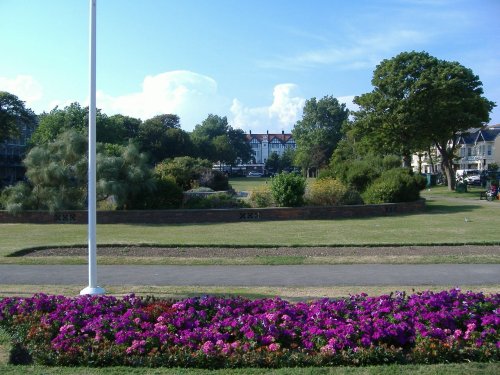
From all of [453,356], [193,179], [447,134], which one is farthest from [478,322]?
[447,134]

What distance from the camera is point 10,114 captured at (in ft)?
187

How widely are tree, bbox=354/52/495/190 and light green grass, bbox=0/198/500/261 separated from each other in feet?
60.6

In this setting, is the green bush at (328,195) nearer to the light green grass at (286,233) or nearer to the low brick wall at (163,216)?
the low brick wall at (163,216)

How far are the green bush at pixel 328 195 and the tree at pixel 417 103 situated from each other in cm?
1766

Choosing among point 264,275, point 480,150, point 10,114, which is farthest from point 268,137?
point 264,275

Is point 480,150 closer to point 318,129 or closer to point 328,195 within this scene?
point 318,129

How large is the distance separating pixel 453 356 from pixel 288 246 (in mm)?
8561

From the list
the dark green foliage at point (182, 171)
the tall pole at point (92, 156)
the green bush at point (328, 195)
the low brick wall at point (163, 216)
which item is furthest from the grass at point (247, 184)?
the tall pole at point (92, 156)

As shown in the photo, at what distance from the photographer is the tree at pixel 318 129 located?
97.4m

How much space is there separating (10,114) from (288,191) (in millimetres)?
43881

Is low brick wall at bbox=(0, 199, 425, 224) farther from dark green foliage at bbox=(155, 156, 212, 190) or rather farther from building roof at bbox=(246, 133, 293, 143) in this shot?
building roof at bbox=(246, 133, 293, 143)

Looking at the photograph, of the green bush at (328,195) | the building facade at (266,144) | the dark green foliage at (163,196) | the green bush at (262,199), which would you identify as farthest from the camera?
the building facade at (266,144)

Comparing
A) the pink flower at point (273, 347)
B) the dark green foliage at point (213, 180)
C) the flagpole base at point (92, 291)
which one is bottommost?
the flagpole base at point (92, 291)

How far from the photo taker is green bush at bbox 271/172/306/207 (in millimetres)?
22938
